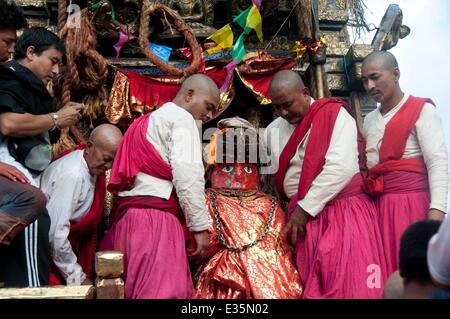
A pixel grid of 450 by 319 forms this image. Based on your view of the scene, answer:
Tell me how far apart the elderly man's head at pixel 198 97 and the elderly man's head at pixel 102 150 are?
0.57 metres

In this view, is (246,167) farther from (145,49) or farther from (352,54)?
(352,54)

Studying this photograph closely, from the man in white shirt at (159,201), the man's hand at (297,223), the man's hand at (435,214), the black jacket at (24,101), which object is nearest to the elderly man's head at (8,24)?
the black jacket at (24,101)

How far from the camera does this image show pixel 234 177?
15.5 feet

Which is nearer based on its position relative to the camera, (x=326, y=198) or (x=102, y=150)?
(x=326, y=198)

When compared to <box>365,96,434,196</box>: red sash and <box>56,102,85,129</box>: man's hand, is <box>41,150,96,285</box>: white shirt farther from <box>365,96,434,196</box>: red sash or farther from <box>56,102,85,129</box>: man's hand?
<box>365,96,434,196</box>: red sash

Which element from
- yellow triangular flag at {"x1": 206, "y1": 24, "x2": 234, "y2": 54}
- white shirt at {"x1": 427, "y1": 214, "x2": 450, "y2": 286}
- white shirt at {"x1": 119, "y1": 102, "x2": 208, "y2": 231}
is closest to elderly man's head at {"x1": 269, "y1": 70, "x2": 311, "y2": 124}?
white shirt at {"x1": 119, "y1": 102, "x2": 208, "y2": 231}

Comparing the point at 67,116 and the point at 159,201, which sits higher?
the point at 67,116

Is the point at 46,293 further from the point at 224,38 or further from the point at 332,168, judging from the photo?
the point at 224,38

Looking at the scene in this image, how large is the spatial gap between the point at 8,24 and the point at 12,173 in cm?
94

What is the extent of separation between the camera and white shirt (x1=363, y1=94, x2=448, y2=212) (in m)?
4.00

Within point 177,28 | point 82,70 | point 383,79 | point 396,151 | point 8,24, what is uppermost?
point 177,28

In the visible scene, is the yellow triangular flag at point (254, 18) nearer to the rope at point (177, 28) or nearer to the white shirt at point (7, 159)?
the rope at point (177, 28)

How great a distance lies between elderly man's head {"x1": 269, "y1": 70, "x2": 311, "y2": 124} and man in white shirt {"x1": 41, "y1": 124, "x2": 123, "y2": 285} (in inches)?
50.9

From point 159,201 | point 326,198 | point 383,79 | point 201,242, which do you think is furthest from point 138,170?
point 383,79
